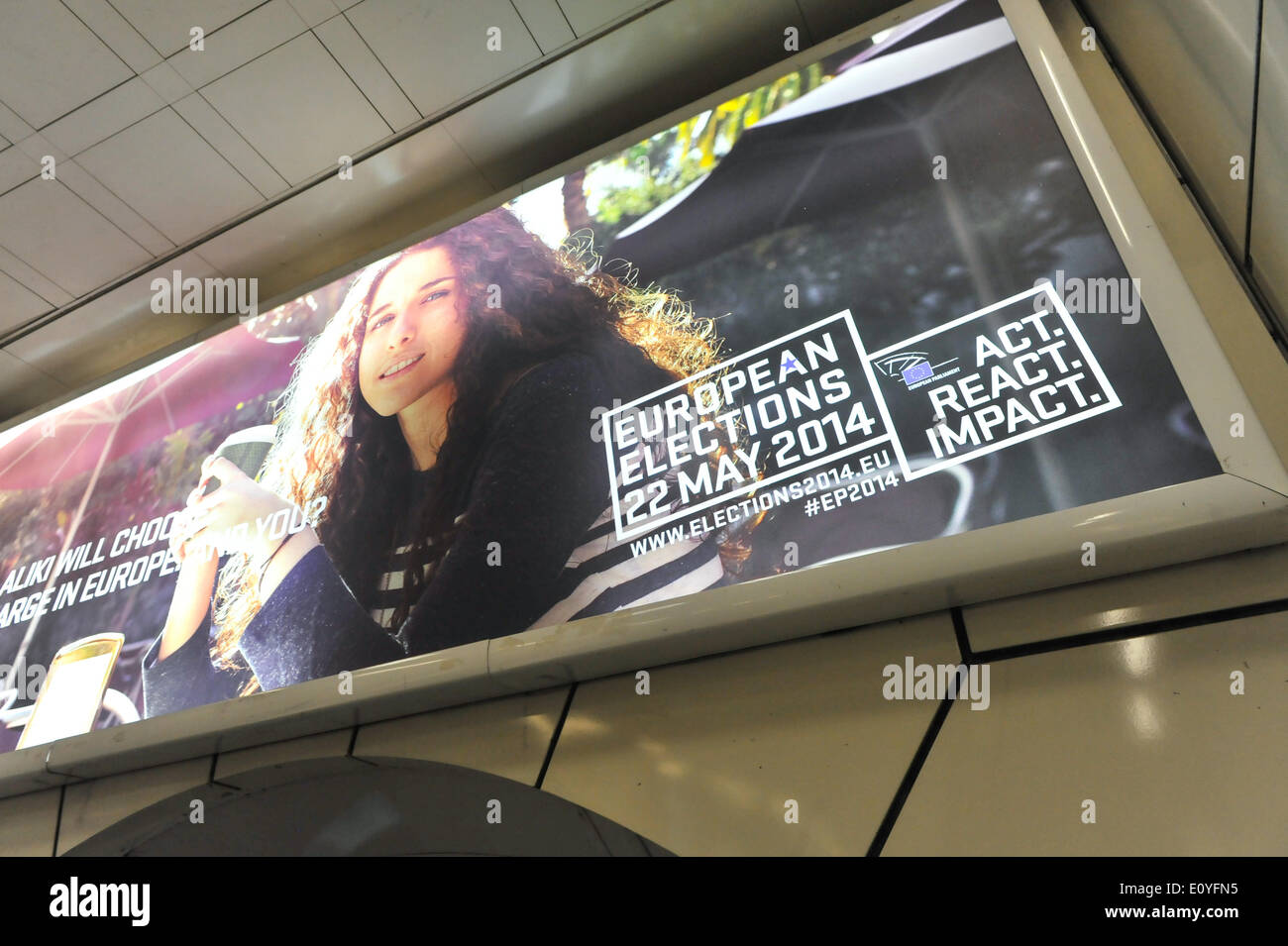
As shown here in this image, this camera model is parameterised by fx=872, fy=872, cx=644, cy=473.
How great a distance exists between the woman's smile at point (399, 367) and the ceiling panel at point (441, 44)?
0.86 metres

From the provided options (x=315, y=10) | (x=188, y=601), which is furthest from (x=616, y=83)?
(x=188, y=601)

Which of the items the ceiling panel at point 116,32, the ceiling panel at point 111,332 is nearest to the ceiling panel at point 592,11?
the ceiling panel at point 116,32

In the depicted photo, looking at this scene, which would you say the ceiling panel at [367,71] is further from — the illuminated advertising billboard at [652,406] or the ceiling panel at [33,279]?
the ceiling panel at [33,279]

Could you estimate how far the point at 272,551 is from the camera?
7.04 ft

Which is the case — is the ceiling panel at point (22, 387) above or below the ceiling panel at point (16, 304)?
below

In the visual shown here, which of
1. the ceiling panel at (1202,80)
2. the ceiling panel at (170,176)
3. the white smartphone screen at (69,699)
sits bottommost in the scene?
the white smartphone screen at (69,699)

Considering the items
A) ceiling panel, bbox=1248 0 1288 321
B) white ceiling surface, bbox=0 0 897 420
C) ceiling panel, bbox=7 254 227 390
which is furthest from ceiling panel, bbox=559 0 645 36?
ceiling panel, bbox=1248 0 1288 321

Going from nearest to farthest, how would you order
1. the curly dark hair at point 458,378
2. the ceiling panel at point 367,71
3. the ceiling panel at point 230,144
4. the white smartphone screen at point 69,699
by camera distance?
the curly dark hair at point 458,378 < the white smartphone screen at point 69,699 < the ceiling panel at point 367,71 < the ceiling panel at point 230,144

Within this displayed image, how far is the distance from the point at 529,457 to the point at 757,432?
526 mm

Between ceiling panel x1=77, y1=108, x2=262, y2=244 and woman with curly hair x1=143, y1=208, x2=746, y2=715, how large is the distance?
70 centimetres

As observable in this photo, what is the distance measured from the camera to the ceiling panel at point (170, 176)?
259 cm
